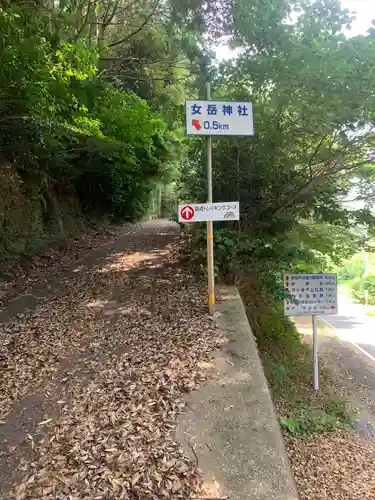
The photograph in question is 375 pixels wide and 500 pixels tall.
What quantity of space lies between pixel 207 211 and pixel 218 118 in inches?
44.5

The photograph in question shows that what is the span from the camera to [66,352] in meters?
4.54

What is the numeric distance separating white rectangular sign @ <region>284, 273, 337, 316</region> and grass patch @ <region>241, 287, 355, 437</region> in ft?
3.00

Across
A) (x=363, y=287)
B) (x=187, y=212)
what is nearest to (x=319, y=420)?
(x=187, y=212)

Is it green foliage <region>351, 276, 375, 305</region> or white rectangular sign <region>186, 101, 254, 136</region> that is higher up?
white rectangular sign <region>186, 101, 254, 136</region>

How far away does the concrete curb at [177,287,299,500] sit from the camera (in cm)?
251

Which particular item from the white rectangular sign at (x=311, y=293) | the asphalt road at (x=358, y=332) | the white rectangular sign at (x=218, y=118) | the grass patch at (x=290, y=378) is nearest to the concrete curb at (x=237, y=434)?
the grass patch at (x=290, y=378)

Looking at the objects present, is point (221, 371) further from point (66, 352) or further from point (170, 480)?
point (66, 352)

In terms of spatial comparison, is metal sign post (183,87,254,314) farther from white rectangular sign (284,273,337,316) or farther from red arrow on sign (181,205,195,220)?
white rectangular sign (284,273,337,316)

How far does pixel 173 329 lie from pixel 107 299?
6.10 ft

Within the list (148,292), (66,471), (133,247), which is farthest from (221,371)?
(133,247)

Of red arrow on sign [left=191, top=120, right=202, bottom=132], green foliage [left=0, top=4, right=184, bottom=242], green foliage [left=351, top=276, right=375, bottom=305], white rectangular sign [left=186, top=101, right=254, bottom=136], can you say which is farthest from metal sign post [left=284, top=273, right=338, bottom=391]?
green foliage [left=351, top=276, right=375, bottom=305]

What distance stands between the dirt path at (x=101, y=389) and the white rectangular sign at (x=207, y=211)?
1353 millimetres

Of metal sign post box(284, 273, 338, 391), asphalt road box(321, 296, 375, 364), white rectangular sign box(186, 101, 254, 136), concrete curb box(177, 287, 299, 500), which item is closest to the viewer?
concrete curb box(177, 287, 299, 500)

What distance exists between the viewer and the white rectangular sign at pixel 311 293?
20.8 feet
